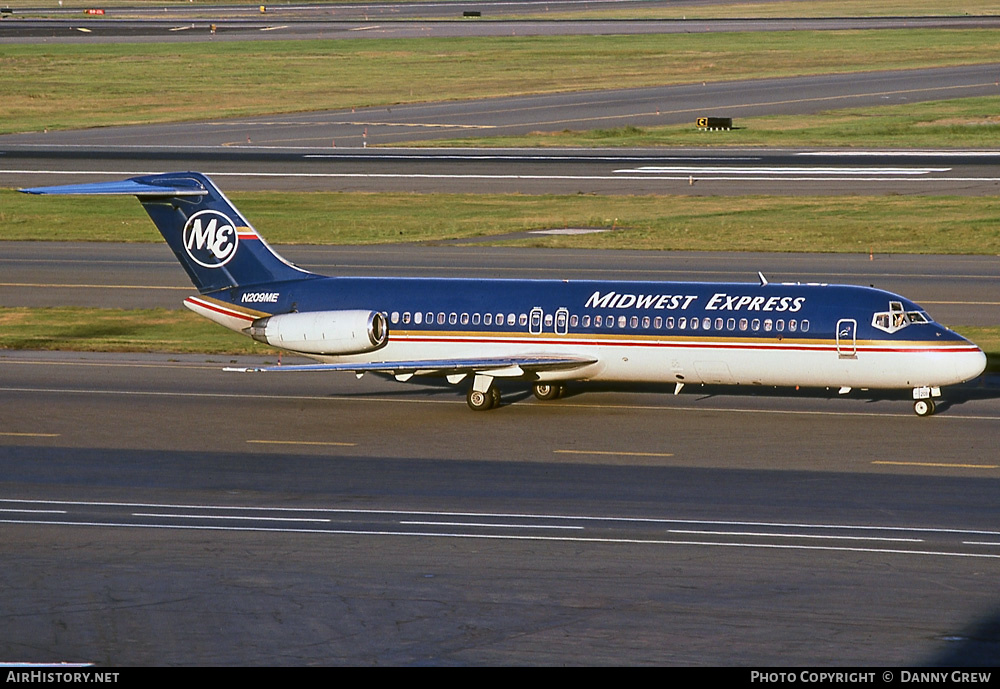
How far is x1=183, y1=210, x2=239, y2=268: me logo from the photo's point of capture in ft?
129

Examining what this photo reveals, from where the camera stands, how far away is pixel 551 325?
3684 centimetres

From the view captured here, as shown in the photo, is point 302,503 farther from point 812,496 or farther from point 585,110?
point 585,110

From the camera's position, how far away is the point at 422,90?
123688 mm

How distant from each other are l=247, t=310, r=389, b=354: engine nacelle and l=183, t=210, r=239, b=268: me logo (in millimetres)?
2850

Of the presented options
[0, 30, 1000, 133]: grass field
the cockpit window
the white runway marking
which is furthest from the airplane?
[0, 30, 1000, 133]: grass field

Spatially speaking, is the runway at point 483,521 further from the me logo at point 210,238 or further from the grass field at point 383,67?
the grass field at point 383,67

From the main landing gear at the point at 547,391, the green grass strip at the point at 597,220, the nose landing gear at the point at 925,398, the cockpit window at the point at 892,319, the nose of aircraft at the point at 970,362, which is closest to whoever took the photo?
the nose of aircraft at the point at 970,362

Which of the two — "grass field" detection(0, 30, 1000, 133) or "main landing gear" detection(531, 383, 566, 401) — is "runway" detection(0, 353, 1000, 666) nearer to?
"main landing gear" detection(531, 383, 566, 401)

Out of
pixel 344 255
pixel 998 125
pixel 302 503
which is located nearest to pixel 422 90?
pixel 998 125

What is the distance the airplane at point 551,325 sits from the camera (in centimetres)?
3519

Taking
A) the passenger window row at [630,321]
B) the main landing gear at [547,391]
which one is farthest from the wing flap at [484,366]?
the main landing gear at [547,391]

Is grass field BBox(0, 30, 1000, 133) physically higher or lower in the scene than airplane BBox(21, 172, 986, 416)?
higher

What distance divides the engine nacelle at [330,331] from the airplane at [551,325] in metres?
0.04

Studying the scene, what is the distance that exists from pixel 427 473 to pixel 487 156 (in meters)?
61.0
